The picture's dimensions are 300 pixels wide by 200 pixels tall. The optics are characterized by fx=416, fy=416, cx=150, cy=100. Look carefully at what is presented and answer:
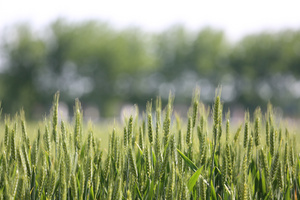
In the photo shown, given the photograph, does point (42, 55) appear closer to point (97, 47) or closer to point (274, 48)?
point (97, 47)

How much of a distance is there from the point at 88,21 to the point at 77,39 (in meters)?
2.21

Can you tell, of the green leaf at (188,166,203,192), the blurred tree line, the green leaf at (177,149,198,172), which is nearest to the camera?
the green leaf at (188,166,203,192)

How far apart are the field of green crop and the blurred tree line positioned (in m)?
30.3

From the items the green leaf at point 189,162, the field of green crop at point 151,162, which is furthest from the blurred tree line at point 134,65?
the green leaf at point 189,162

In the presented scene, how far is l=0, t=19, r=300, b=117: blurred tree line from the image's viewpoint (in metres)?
33.7

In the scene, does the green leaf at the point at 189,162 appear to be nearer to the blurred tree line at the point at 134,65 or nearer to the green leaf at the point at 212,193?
the green leaf at the point at 212,193

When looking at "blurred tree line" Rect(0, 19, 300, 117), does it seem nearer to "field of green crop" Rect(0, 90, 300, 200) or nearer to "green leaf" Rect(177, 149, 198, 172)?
"field of green crop" Rect(0, 90, 300, 200)

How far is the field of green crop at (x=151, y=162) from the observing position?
2533mm

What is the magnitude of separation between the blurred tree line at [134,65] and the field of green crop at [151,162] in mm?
30300

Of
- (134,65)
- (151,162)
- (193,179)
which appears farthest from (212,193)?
(134,65)

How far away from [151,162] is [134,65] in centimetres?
3335

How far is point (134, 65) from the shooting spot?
3594cm

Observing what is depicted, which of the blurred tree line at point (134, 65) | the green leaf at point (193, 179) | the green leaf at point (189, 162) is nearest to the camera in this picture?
the green leaf at point (193, 179)

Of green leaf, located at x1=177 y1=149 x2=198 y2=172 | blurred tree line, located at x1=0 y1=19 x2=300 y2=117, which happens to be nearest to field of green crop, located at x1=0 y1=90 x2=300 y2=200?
green leaf, located at x1=177 y1=149 x2=198 y2=172
